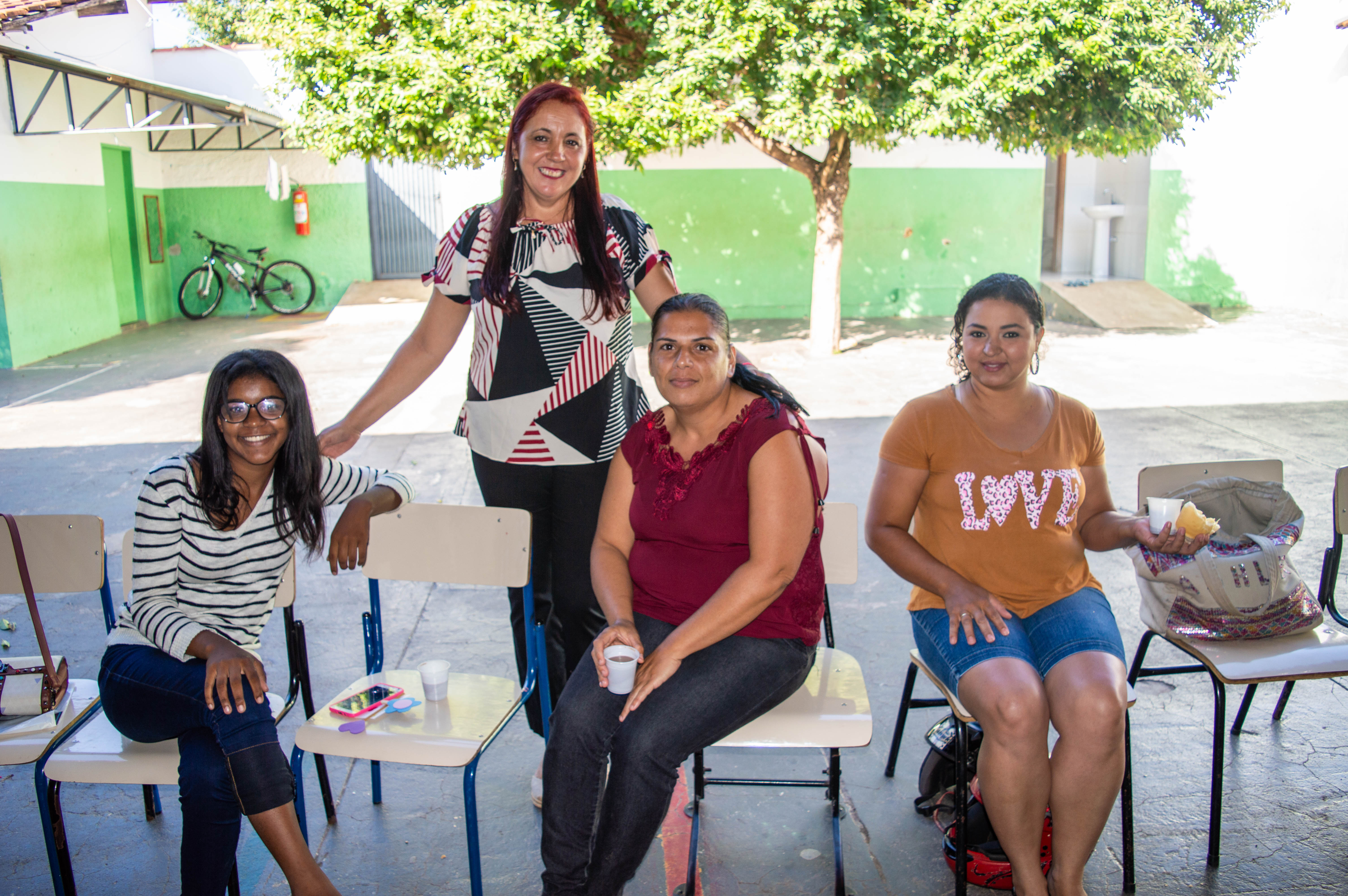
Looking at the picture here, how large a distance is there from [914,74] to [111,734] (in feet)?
27.7

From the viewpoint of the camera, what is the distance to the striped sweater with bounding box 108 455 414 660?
228cm

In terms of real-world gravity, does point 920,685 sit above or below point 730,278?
below

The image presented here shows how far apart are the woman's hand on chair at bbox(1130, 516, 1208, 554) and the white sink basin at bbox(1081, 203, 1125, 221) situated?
1458cm

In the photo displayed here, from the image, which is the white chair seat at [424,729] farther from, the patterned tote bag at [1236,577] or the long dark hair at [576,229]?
the patterned tote bag at [1236,577]

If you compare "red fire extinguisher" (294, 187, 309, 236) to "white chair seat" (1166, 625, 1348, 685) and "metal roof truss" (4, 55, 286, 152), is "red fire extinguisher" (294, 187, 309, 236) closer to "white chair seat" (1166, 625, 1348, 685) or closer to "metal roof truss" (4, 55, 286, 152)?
"metal roof truss" (4, 55, 286, 152)

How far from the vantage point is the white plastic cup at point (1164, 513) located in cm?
241

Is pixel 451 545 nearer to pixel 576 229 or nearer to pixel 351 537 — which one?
pixel 351 537

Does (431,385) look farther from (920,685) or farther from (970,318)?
(970,318)

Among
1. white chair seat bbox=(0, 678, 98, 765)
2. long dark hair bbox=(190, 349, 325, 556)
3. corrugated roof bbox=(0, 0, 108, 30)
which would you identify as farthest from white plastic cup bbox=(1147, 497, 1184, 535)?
corrugated roof bbox=(0, 0, 108, 30)

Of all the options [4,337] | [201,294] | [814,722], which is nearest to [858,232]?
[201,294]

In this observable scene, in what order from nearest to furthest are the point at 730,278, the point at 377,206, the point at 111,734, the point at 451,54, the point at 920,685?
the point at 111,734, the point at 920,685, the point at 451,54, the point at 730,278, the point at 377,206

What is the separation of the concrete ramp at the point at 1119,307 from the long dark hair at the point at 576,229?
1147 centimetres

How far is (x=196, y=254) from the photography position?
1510 centimetres

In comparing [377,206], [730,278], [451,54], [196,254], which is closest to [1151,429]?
[451,54]
